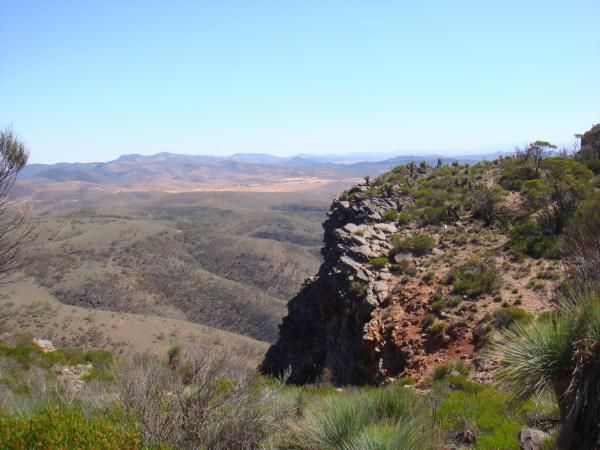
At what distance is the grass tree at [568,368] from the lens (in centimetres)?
483

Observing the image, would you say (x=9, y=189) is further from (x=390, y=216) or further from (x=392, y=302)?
(x=390, y=216)

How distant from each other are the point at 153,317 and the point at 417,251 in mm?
36139

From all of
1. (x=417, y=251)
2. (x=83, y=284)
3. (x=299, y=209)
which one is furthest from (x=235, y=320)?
(x=299, y=209)

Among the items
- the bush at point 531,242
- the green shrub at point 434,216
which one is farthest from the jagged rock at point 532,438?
the green shrub at point 434,216

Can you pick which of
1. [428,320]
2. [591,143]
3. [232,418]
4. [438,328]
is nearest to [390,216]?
[428,320]

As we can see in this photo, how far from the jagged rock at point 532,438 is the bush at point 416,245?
12.8 metres

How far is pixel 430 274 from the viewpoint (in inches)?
662

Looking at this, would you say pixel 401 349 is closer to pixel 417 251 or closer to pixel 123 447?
pixel 417 251

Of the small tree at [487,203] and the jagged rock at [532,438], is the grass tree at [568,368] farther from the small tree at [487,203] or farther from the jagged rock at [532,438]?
the small tree at [487,203]

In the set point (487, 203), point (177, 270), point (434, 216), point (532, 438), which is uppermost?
point (487, 203)

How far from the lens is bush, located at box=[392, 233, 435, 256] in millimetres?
19203

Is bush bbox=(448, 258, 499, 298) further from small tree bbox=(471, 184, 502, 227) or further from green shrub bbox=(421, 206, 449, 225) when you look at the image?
green shrub bbox=(421, 206, 449, 225)

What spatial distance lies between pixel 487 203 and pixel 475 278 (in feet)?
22.9

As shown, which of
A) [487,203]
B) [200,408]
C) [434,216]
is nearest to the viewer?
[200,408]
